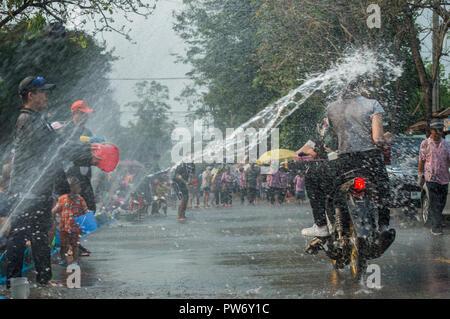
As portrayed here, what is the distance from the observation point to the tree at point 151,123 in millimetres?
92250

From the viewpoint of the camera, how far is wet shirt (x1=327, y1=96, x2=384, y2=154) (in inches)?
253

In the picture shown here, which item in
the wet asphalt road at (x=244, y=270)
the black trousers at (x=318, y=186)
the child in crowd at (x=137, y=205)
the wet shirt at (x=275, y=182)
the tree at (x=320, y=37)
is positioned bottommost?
the wet asphalt road at (x=244, y=270)

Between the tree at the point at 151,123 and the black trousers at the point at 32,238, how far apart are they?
82.7m

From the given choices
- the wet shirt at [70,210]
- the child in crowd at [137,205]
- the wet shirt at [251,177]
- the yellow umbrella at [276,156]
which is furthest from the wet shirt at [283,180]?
the wet shirt at [70,210]

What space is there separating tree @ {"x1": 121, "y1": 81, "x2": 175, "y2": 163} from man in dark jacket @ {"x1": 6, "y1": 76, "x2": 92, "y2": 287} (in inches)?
3253

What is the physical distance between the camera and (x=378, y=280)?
6266mm

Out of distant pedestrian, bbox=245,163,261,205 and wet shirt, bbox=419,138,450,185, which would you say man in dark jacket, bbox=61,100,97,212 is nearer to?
wet shirt, bbox=419,138,450,185

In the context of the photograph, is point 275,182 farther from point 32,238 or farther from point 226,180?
point 32,238

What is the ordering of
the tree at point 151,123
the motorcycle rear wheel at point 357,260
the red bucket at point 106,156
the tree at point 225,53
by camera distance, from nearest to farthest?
the motorcycle rear wheel at point 357,260, the red bucket at point 106,156, the tree at point 225,53, the tree at point 151,123

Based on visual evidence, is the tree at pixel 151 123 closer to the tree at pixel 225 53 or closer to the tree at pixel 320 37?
the tree at pixel 225 53

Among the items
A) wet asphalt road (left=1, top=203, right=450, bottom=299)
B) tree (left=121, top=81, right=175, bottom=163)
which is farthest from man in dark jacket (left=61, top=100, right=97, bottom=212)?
tree (left=121, top=81, right=175, bottom=163)

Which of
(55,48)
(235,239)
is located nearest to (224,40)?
(55,48)
